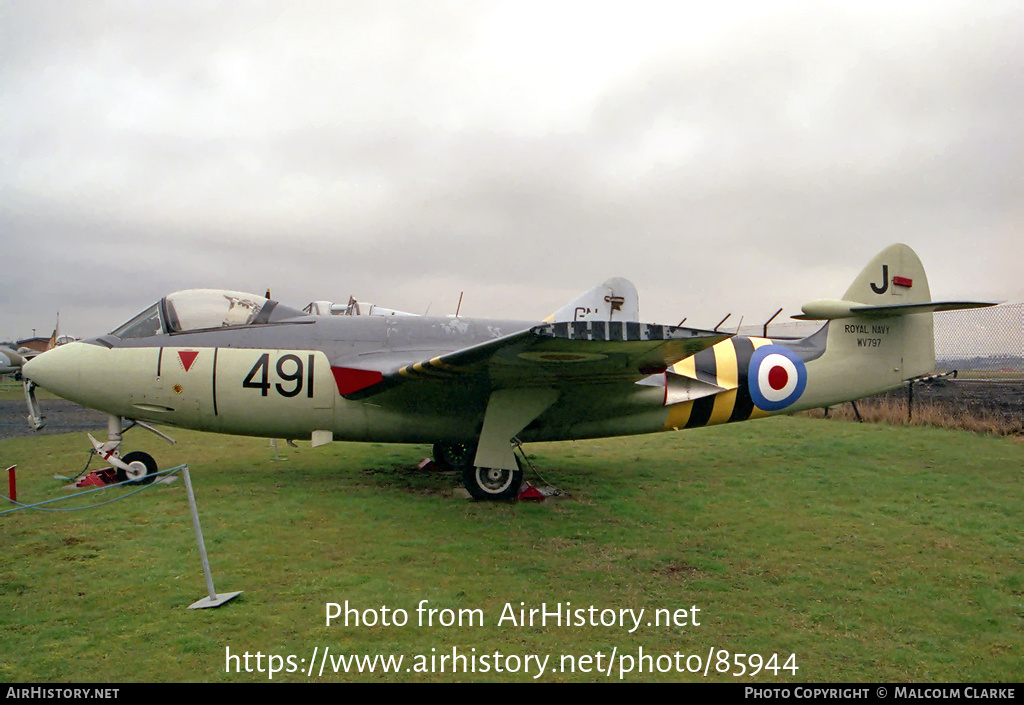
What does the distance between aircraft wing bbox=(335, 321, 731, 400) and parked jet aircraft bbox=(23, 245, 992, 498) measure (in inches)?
1.5

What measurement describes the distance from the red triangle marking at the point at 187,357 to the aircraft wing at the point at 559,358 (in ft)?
6.10

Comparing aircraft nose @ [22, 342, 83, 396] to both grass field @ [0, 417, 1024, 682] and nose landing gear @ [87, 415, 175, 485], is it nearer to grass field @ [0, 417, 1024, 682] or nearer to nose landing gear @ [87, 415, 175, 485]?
nose landing gear @ [87, 415, 175, 485]

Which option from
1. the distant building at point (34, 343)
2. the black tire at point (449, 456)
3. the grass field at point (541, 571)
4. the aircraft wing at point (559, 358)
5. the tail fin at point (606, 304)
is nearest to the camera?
the grass field at point (541, 571)

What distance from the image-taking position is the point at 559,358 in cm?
606

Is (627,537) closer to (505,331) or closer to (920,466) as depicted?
(505,331)

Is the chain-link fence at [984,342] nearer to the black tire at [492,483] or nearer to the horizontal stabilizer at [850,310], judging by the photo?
the horizontal stabilizer at [850,310]

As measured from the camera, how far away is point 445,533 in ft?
19.8

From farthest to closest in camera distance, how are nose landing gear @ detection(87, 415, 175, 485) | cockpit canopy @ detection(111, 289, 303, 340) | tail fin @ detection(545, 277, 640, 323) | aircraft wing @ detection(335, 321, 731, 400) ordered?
tail fin @ detection(545, 277, 640, 323)
cockpit canopy @ detection(111, 289, 303, 340)
nose landing gear @ detection(87, 415, 175, 485)
aircraft wing @ detection(335, 321, 731, 400)

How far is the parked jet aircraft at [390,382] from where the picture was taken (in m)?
7.26

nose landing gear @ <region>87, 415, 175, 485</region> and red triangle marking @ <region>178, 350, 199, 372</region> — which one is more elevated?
red triangle marking @ <region>178, 350, 199, 372</region>

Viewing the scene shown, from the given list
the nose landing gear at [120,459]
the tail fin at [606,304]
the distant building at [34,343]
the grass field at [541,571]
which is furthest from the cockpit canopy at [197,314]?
the distant building at [34,343]

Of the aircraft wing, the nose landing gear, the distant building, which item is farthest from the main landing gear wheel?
the distant building

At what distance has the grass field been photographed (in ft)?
11.4

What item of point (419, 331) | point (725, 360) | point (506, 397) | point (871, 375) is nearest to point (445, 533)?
point (506, 397)
